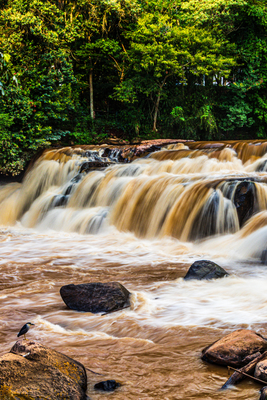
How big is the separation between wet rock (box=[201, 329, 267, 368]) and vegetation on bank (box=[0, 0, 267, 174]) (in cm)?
1228

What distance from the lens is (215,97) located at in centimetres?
2219

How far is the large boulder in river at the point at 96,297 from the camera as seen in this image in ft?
14.2

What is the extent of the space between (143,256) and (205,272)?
2.09 metres

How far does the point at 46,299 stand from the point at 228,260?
11.3 ft

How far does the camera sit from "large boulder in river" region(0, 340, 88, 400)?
7.59ft

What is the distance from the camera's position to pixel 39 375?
2.46m

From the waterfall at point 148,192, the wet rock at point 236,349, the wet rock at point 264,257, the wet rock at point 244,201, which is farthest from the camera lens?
the waterfall at point 148,192

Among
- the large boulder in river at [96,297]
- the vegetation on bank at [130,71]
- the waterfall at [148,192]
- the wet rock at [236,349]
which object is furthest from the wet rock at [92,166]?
the wet rock at [236,349]

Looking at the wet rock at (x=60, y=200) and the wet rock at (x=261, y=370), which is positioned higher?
the wet rock at (x=261, y=370)

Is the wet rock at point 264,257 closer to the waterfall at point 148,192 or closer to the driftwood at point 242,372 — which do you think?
the waterfall at point 148,192

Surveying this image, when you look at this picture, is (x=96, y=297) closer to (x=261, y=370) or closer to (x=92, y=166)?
(x=261, y=370)

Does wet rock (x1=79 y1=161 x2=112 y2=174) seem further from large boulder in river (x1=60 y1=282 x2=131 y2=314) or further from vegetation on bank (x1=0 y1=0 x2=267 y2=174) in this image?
large boulder in river (x1=60 y1=282 x2=131 y2=314)

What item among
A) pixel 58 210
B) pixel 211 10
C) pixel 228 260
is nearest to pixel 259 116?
pixel 211 10

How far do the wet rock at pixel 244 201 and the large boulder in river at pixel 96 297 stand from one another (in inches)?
171
